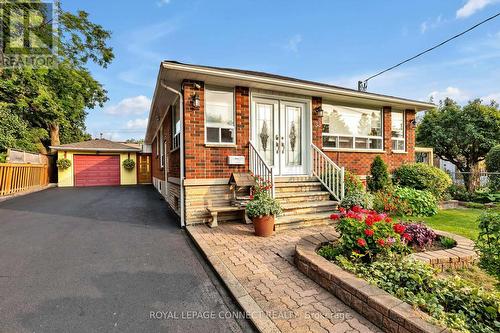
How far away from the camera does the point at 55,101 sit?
40.0ft

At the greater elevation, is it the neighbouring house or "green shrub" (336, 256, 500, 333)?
the neighbouring house

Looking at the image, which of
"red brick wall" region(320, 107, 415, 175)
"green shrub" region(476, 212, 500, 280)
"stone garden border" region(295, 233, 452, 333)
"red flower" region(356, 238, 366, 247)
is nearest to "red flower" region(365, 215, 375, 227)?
"red flower" region(356, 238, 366, 247)

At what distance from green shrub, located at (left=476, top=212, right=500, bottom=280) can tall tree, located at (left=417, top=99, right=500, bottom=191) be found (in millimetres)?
10510

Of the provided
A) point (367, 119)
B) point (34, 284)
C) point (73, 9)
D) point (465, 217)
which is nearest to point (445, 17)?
point (367, 119)

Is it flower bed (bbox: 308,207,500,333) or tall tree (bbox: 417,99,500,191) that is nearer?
flower bed (bbox: 308,207,500,333)

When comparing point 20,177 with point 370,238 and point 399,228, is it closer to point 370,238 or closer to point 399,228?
point 370,238

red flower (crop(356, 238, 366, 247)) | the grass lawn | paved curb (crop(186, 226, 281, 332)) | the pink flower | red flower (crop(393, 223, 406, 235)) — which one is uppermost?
red flower (crop(393, 223, 406, 235))

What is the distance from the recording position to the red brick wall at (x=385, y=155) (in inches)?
296

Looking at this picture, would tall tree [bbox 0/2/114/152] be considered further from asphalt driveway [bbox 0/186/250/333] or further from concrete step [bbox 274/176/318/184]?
concrete step [bbox 274/176/318/184]

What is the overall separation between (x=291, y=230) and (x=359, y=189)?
2.26m

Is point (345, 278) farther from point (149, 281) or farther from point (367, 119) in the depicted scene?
point (367, 119)

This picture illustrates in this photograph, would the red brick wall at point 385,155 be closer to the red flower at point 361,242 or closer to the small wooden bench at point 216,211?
the small wooden bench at point 216,211

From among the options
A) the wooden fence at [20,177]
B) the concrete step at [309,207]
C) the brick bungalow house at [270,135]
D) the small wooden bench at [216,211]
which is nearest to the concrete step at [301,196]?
the brick bungalow house at [270,135]

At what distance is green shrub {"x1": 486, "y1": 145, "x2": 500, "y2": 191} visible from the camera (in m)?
8.38
